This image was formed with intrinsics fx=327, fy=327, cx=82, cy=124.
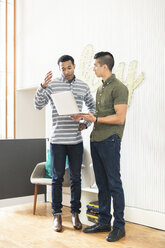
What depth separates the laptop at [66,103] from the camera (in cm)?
267

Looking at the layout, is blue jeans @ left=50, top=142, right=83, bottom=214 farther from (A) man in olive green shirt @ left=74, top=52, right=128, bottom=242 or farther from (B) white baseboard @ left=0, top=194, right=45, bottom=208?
(B) white baseboard @ left=0, top=194, right=45, bottom=208

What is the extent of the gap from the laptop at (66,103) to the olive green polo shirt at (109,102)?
11.0 inches

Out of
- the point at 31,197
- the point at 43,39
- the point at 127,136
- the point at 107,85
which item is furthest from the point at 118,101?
the point at 43,39

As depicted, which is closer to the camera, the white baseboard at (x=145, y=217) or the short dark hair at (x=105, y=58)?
the short dark hair at (x=105, y=58)

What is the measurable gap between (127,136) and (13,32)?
3.16 m

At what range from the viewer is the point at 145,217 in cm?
327

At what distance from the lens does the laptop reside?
2.67 metres

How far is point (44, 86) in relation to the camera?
2.90 metres

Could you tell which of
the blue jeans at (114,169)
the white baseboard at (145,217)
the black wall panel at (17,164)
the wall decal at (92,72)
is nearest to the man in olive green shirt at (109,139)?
the blue jeans at (114,169)

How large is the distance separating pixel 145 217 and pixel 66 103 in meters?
1.45

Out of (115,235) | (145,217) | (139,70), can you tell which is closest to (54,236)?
(115,235)

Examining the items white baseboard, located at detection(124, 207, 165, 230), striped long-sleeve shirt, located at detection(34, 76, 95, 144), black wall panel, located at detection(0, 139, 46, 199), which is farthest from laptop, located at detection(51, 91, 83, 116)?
black wall panel, located at detection(0, 139, 46, 199)

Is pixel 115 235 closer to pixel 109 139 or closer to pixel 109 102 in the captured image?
pixel 109 139

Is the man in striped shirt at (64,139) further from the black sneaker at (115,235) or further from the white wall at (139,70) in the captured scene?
the white wall at (139,70)
